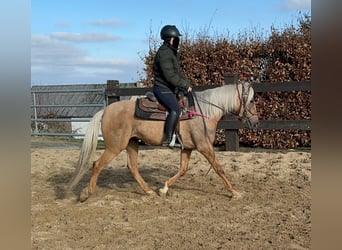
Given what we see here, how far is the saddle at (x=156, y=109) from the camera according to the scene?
5.35m

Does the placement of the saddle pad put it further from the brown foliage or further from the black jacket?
the brown foliage

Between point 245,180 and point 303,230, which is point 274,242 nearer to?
point 303,230

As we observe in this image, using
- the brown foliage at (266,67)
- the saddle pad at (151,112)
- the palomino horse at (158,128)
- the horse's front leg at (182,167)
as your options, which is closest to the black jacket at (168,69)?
the saddle pad at (151,112)

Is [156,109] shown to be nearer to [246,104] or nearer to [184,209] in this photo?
[246,104]

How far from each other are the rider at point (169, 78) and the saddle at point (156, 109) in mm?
70

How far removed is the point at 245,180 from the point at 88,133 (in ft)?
7.33

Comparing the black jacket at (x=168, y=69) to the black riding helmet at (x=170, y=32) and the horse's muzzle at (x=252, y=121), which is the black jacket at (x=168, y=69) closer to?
the black riding helmet at (x=170, y=32)

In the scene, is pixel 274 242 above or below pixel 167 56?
below

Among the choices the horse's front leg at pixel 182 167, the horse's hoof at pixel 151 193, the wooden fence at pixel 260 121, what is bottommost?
the horse's hoof at pixel 151 193

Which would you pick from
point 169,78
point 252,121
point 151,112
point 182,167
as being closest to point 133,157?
point 182,167

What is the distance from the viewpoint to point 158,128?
538 cm

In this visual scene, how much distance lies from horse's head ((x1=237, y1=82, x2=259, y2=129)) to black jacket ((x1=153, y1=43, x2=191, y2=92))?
70 cm
